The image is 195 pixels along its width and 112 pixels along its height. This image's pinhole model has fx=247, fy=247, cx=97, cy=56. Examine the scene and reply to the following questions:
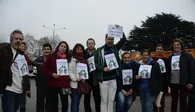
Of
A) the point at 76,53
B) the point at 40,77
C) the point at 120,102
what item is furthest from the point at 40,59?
the point at 120,102

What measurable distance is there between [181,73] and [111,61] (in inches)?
72.7

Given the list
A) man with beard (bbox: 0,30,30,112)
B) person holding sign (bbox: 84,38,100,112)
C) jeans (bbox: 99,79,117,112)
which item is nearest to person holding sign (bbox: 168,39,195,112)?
jeans (bbox: 99,79,117,112)

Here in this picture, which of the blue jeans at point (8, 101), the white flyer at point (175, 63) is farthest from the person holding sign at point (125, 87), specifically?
the blue jeans at point (8, 101)

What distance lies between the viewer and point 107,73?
233 inches

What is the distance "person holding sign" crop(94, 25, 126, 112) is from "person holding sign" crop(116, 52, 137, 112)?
194 millimetres

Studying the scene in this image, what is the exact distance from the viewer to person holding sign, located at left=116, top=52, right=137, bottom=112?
19.8 ft

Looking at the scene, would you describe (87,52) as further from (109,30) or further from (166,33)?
(166,33)

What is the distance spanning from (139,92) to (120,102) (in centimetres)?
63

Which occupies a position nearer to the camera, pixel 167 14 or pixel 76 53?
pixel 76 53

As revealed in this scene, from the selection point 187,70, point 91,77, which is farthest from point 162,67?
point 91,77

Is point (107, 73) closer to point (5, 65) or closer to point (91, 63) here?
point (91, 63)

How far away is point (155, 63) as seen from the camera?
6148 millimetres

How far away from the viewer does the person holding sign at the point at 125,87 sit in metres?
6.03

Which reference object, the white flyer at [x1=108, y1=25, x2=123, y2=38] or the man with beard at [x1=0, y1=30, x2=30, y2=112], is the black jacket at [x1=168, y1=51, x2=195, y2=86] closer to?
the white flyer at [x1=108, y1=25, x2=123, y2=38]
